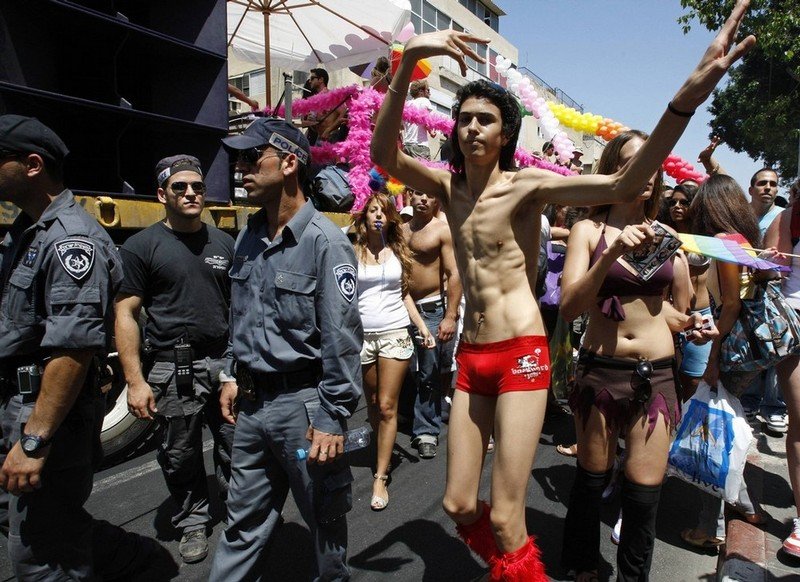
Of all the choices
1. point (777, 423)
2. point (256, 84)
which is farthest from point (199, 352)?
point (256, 84)

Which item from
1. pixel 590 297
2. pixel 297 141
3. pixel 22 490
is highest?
pixel 297 141

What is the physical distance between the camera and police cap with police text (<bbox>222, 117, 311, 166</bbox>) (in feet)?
7.98

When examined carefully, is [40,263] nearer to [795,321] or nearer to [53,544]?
[53,544]

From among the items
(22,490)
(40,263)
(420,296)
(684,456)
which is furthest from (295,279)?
(420,296)

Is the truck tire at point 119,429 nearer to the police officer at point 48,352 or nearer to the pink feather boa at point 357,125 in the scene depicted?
the police officer at point 48,352

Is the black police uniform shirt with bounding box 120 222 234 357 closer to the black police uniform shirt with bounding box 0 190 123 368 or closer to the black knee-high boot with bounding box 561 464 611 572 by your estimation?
the black police uniform shirt with bounding box 0 190 123 368

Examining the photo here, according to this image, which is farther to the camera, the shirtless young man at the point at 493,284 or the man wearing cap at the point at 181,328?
the man wearing cap at the point at 181,328

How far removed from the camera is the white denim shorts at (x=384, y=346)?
4.25 metres

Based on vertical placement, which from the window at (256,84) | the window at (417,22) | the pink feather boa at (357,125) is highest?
the window at (417,22)

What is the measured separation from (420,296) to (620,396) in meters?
2.60

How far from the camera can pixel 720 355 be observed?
341 cm

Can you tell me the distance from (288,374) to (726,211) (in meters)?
2.79

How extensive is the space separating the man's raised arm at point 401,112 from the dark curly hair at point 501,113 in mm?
105

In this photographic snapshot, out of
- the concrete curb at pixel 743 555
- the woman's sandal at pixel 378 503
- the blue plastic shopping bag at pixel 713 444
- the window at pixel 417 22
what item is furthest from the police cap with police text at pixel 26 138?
the window at pixel 417 22
